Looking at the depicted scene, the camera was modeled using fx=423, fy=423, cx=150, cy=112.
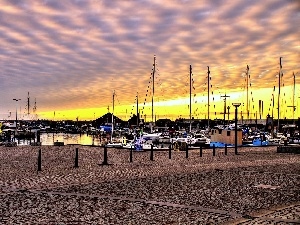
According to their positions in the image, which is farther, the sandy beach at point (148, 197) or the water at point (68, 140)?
the water at point (68, 140)

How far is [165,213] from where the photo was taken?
39.6 ft

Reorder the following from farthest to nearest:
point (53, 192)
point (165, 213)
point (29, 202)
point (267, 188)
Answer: point (267, 188)
point (53, 192)
point (29, 202)
point (165, 213)

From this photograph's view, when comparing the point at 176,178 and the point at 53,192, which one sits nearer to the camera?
the point at 53,192

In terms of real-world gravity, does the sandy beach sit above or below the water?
above

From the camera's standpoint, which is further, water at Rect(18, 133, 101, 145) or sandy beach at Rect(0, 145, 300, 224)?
water at Rect(18, 133, 101, 145)

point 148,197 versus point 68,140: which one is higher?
point 148,197

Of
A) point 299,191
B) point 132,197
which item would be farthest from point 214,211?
point 299,191

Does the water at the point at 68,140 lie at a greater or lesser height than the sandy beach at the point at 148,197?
lesser

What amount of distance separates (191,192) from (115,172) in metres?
8.18

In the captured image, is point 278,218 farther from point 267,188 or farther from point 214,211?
point 267,188

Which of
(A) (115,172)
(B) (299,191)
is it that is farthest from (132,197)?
(A) (115,172)

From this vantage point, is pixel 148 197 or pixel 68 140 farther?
pixel 68 140

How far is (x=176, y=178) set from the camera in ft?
67.9

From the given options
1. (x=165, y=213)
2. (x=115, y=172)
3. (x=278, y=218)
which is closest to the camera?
(x=278, y=218)
